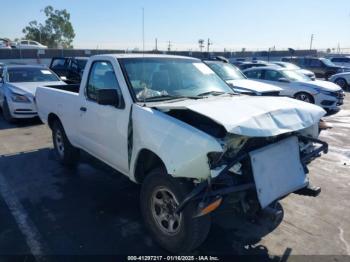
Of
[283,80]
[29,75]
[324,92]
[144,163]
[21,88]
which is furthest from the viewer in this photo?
[283,80]

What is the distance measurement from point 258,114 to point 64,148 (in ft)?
12.7

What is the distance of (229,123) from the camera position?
289 cm

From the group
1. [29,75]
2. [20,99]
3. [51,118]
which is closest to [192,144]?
[51,118]

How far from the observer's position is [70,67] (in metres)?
16.1

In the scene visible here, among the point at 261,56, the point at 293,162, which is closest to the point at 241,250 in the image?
the point at 293,162

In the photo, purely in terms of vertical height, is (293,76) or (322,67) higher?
(293,76)

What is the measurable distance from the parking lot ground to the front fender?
0.73m

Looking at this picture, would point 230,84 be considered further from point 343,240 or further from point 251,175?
point 251,175

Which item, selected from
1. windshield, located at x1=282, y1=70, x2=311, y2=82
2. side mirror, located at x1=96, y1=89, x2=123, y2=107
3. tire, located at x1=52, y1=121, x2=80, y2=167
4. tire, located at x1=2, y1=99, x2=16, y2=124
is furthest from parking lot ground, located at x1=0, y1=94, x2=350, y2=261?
windshield, located at x1=282, y1=70, x2=311, y2=82

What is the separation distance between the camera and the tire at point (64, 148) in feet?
19.1

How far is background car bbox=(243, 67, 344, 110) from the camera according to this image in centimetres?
1192

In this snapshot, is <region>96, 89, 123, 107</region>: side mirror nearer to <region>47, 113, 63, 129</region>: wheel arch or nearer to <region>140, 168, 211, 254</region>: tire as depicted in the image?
<region>140, 168, 211, 254</region>: tire

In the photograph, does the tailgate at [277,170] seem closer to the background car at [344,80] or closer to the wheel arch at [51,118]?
the wheel arch at [51,118]

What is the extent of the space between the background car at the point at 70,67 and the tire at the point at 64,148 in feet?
31.6
